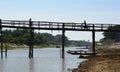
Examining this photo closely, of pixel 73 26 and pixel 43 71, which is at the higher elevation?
pixel 73 26

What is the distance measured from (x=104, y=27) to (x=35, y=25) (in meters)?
11.9

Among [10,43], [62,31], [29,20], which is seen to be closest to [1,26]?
[29,20]

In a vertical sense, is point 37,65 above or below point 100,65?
below

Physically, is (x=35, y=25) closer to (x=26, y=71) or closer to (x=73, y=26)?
(x=73, y=26)

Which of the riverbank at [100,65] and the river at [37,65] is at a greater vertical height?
the riverbank at [100,65]

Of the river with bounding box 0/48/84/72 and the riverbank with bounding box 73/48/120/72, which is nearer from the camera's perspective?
the riverbank with bounding box 73/48/120/72

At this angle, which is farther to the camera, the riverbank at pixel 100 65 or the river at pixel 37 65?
the river at pixel 37 65

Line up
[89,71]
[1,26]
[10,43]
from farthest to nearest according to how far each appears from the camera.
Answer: [10,43], [1,26], [89,71]

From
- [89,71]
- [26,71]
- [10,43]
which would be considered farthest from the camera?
[10,43]

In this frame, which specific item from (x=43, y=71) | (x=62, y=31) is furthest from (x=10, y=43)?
(x=43, y=71)

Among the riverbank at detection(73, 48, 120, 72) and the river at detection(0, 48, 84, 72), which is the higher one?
the riverbank at detection(73, 48, 120, 72)

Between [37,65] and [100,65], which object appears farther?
[37,65]

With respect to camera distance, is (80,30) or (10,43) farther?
(10,43)

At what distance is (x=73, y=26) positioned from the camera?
68.9m
